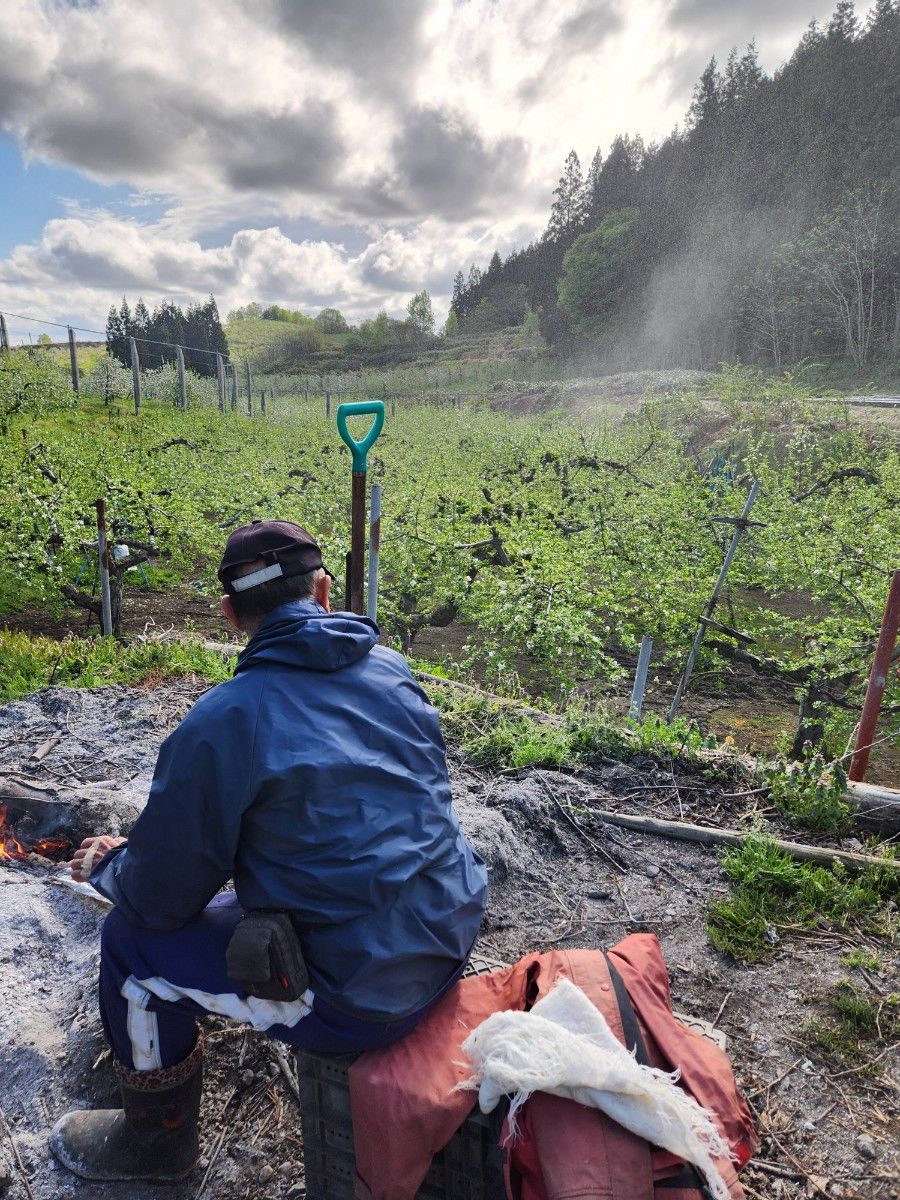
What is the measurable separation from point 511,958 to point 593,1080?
1.35 m

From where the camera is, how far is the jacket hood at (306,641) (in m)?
1.69

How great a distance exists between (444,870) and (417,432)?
24.4 metres

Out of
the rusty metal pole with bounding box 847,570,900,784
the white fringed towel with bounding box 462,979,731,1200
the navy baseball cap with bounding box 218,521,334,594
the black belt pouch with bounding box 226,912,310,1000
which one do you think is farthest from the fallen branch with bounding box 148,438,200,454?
the white fringed towel with bounding box 462,979,731,1200

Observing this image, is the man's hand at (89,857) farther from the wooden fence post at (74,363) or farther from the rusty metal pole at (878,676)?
the wooden fence post at (74,363)

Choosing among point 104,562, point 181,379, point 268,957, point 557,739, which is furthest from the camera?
point 181,379

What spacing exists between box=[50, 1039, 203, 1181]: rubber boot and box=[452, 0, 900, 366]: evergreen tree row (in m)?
40.5

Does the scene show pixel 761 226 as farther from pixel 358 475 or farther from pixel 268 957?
pixel 268 957

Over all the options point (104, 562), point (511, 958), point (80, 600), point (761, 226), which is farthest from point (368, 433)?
point (761, 226)

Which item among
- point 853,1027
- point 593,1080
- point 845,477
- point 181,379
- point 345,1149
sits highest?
point 181,379

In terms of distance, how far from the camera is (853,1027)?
236 cm

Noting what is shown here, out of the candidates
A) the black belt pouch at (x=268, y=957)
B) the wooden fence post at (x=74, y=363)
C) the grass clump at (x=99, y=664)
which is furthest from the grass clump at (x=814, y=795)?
the wooden fence post at (x=74, y=363)

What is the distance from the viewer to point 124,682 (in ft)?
16.1

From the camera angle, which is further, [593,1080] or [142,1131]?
[142,1131]

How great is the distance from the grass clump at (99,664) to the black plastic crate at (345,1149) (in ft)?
11.3
